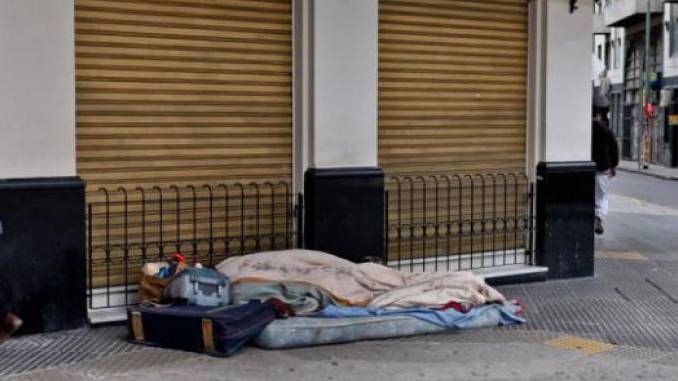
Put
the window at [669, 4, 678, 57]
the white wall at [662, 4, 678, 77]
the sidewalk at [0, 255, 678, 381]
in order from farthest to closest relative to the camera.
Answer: the window at [669, 4, 678, 57]
the white wall at [662, 4, 678, 77]
the sidewalk at [0, 255, 678, 381]

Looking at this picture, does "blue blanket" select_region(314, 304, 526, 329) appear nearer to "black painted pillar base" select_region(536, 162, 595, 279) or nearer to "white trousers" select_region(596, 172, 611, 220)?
"black painted pillar base" select_region(536, 162, 595, 279)

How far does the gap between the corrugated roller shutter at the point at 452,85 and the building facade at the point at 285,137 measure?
2cm

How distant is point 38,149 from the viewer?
745cm

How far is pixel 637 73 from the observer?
44.2 m

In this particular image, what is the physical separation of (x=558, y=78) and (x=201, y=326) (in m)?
5.03

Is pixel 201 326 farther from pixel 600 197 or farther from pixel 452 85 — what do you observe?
pixel 600 197

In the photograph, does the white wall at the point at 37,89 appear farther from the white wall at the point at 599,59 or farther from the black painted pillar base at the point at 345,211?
the white wall at the point at 599,59

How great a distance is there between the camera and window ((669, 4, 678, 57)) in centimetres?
3928

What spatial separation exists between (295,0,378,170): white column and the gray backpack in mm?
1599

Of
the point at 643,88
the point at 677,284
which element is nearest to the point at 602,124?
the point at 677,284

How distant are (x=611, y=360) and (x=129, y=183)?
3913mm

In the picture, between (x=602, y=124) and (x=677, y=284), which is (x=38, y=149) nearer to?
(x=677, y=284)

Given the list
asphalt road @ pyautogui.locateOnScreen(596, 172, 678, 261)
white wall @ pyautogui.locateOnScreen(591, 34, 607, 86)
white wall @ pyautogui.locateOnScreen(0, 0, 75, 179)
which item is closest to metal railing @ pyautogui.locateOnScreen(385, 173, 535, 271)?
asphalt road @ pyautogui.locateOnScreen(596, 172, 678, 261)

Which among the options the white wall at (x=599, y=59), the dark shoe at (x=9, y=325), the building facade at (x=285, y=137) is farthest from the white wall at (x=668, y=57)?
the dark shoe at (x=9, y=325)
